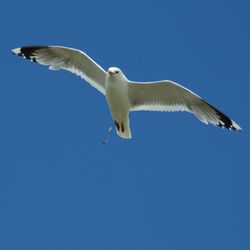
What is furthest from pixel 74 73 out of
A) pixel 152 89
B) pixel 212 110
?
pixel 212 110

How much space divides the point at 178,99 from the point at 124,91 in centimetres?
86

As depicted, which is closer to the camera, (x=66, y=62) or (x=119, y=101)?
(x=119, y=101)

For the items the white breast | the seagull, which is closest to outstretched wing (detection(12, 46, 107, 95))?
the seagull

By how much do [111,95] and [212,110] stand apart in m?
1.56

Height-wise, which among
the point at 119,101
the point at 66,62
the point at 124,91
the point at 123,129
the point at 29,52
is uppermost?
the point at 29,52

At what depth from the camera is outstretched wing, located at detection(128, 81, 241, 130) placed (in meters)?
12.8

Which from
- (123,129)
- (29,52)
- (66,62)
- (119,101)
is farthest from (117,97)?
(29,52)

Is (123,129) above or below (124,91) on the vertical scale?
below

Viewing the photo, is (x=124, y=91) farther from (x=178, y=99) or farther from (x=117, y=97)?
(x=178, y=99)

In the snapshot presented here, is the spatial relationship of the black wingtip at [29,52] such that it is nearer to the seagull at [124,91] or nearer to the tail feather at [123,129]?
the seagull at [124,91]

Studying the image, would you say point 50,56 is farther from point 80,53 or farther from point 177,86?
point 177,86

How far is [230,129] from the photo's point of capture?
42.1 ft

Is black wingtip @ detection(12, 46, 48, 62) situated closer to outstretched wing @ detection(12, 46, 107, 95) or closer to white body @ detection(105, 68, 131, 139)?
outstretched wing @ detection(12, 46, 107, 95)

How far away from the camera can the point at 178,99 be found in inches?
511
